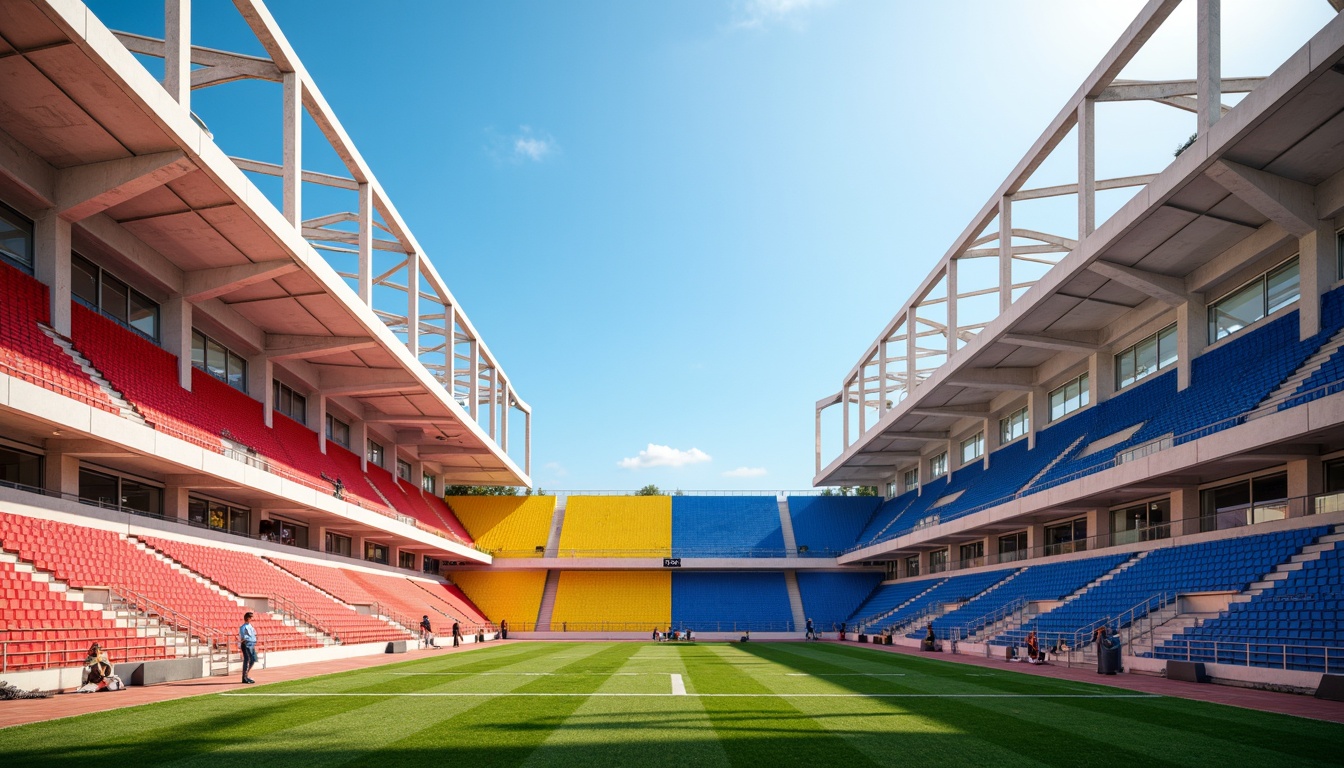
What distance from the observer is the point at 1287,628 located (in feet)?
57.6

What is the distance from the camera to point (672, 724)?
1186 centimetres

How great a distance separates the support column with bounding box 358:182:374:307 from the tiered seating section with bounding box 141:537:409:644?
9.08m

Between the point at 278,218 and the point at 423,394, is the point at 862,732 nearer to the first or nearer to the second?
the point at 278,218

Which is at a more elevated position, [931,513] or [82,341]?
[82,341]

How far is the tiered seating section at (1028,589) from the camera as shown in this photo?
28641mm

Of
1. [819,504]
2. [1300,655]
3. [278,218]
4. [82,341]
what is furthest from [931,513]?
[82,341]

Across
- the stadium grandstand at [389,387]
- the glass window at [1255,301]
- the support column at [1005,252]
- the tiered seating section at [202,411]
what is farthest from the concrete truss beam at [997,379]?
the tiered seating section at [202,411]

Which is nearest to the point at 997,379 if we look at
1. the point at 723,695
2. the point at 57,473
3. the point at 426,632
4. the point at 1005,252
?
the point at 1005,252

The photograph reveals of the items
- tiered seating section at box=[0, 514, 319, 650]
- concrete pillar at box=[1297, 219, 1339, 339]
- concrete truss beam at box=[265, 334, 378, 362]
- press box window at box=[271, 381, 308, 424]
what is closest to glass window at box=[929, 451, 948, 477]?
concrete pillar at box=[1297, 219, 1339, 339]

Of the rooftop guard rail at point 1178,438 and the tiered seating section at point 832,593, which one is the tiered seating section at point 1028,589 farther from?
the tiered seating section at point 832,593

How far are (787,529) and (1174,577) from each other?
3806cm

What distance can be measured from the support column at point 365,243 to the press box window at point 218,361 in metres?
5.35

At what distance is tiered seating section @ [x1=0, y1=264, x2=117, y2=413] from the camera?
57.3ft

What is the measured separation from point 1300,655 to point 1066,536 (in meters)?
18.4
